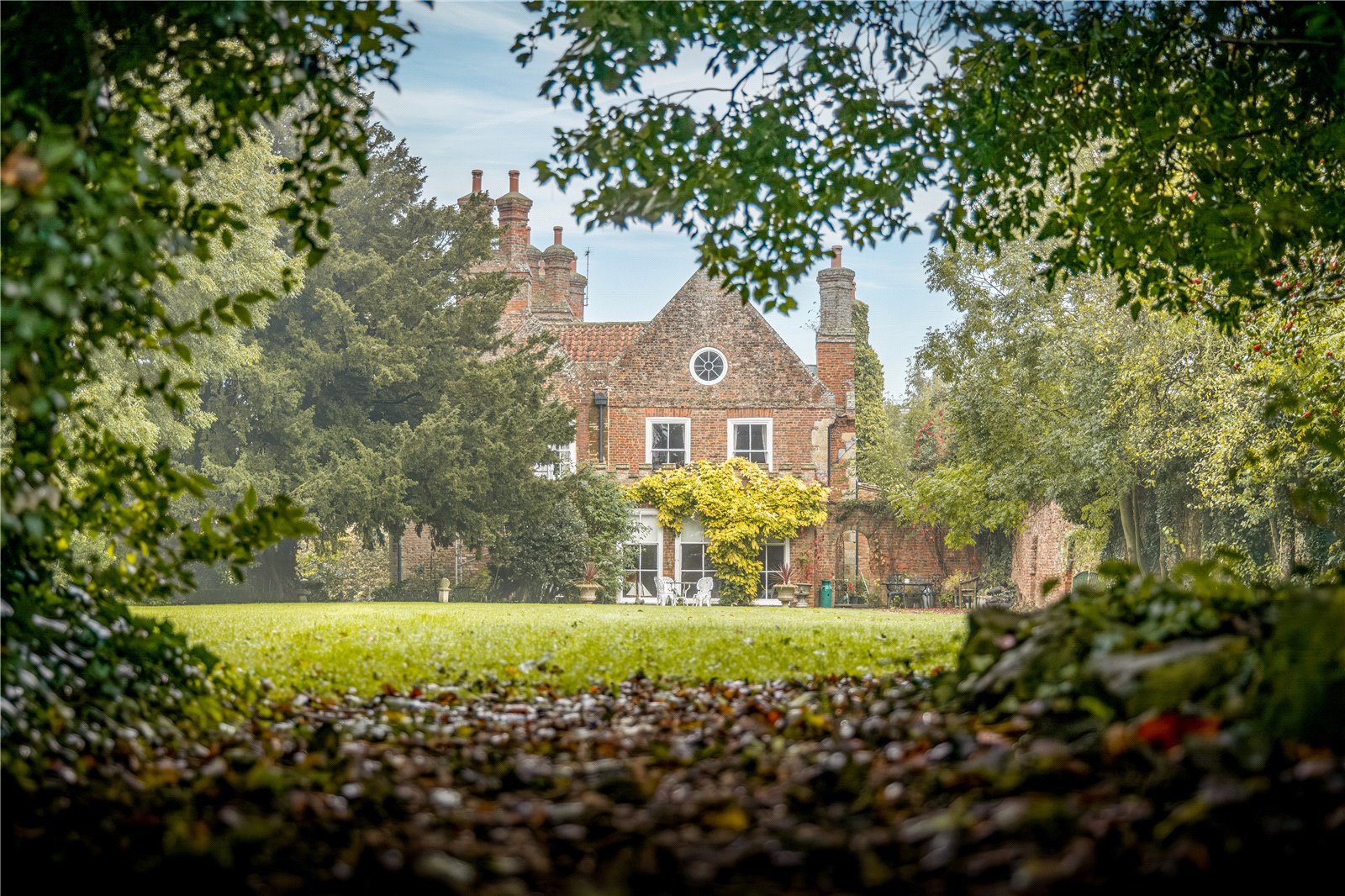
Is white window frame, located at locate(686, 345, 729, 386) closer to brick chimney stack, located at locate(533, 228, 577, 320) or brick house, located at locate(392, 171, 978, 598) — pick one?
brick house, located at locate(392, 171, 978, 598)

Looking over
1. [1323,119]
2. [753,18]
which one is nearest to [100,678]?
[753,18]

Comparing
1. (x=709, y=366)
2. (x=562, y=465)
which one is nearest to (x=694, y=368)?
(x=709, y=366)

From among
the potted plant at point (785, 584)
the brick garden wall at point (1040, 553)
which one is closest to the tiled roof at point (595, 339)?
the potted plant at point (785, 584)

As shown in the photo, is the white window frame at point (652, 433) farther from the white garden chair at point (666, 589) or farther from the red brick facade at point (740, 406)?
the white garden chair at point (666, 589)

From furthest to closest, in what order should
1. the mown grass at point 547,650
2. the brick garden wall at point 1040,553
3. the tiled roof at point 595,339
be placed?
the tiled roof at point 595,339 → the brick garden wall at point 1040,553 → the mown grass at point 547,650

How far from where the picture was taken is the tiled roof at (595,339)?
113 ft

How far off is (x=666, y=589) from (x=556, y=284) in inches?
396

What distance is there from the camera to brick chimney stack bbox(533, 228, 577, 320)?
1369 inches

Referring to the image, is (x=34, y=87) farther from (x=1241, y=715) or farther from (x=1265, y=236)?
(x=1265, y=236)

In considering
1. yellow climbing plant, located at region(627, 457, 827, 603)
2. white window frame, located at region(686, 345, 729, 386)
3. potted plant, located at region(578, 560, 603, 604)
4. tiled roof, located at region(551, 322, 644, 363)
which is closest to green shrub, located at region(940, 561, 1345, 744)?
potted plant, located at region(578, 560, 603, 604)

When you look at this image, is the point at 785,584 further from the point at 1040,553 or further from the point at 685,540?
the point at 1040,553

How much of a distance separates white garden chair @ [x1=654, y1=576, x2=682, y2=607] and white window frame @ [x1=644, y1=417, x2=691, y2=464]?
3391 mm

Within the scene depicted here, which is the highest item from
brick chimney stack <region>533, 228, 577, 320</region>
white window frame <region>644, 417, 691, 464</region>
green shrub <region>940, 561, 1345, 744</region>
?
brick chimney stack <region>533, 228, 577, 320</region>

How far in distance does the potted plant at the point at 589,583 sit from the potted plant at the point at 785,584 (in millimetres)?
→ 4658
